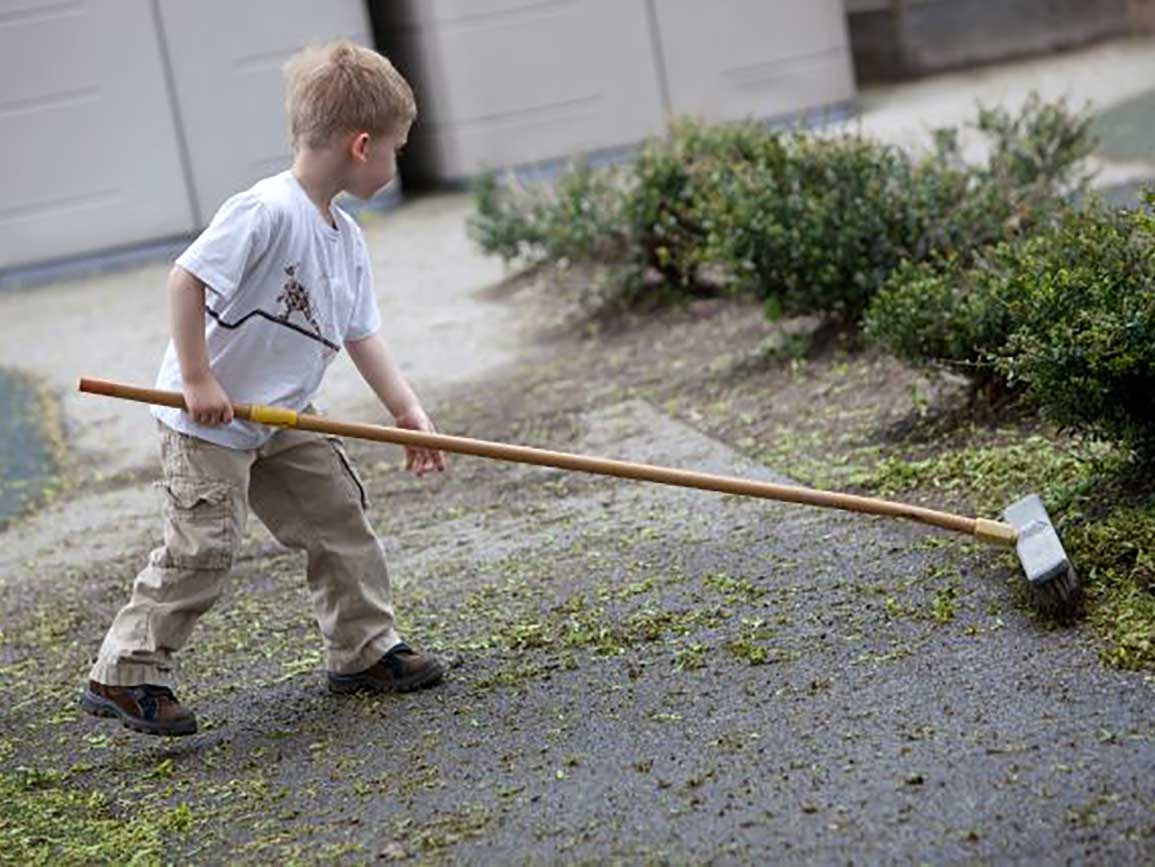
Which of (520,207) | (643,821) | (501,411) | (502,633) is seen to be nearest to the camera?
(643,821)

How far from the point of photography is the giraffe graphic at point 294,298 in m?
4.61

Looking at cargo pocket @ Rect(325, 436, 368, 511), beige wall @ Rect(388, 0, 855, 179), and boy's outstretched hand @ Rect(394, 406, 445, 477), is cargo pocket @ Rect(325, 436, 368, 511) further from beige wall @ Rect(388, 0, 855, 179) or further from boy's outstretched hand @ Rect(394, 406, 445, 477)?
beige wall @ Rect(388, 0, 855, 179)

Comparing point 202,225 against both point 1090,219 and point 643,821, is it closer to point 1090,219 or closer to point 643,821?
point 1090,219

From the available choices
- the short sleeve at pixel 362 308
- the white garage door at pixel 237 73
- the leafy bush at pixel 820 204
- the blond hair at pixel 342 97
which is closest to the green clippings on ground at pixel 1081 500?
the leafy bush at pixel 820 204

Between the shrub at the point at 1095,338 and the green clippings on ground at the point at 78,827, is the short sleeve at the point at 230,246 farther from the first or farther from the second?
the shrub at the point at 1095,338

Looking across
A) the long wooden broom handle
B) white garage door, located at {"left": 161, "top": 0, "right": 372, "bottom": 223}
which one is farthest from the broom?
white garage door, located at {"left": 161, "top": 0, "right": 372, "bottom": 223}

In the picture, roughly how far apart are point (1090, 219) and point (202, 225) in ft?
27.7

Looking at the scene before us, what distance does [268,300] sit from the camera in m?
4.61

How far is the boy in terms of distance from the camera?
14.8ft

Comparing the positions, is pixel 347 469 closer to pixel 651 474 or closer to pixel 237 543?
pixel 237 543

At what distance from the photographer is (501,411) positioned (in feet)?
25.5

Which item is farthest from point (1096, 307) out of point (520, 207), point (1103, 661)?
point (520, 207)

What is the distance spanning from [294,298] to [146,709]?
0.96 meters

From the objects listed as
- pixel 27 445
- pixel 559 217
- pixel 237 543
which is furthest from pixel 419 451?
pixel 559 217
